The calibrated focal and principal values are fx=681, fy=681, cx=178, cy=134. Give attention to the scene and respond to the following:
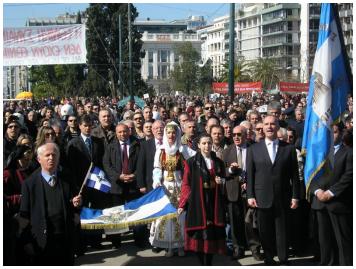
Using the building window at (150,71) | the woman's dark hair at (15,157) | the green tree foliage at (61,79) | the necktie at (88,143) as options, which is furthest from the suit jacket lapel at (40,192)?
the building window at (150,71)

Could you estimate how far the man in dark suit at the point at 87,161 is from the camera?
9.48 meters

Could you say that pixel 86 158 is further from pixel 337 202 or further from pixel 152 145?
pixel 337 202

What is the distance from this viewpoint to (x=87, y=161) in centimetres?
953

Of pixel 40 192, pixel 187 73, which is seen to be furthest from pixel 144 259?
pixel 187 73

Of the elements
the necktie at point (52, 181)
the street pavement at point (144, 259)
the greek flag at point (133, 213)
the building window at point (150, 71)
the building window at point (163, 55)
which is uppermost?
the building window at point (163, 55)

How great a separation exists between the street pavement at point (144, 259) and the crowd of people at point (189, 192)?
0.40 feet

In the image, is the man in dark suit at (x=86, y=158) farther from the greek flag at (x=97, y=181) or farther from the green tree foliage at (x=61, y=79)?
the green tree foliage at (x=61, y=79)

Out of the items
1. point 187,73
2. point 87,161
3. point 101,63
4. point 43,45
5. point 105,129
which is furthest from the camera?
point 187,73

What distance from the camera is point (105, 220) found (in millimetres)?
8578

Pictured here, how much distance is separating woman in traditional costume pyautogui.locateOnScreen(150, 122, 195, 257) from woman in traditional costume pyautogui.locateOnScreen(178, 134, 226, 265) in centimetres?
60

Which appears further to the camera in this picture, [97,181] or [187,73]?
[187,73]

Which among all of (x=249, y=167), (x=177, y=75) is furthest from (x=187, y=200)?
(x=177, y=75)

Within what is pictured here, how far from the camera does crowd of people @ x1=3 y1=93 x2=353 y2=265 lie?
6.77 m

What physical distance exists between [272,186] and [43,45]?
12522 millimetres
